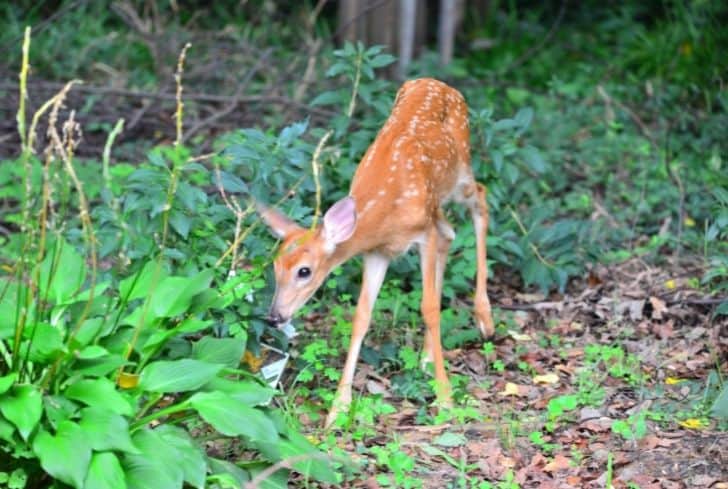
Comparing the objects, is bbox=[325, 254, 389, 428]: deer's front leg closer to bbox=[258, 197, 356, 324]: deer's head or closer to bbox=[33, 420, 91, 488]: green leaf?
bbox=[258, 197, 356, 324]: deer's head

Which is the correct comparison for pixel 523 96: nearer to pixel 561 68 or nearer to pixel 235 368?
pixel 561 68

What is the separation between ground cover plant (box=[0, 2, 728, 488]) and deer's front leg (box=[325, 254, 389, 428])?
10 cm

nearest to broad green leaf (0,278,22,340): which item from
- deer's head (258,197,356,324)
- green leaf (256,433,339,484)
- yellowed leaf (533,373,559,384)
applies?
green leaf (256,433,339,484)

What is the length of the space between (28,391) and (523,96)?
22.3ft

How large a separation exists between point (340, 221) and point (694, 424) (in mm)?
1668

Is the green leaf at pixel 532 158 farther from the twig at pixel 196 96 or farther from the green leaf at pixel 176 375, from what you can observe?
the green leaf at pixel 176 375

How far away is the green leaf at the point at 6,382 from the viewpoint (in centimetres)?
448

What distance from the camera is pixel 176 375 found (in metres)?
4.78

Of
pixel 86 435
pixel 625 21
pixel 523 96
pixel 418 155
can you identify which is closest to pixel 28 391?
pixel 86 435

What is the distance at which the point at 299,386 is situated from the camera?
613 cm

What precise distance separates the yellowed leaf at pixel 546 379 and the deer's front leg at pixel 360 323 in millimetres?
808

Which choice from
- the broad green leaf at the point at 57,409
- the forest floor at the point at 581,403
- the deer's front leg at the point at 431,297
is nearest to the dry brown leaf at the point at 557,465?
the forest floor at the point at 581,403

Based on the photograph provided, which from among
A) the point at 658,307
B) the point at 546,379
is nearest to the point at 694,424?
the point at 546,379

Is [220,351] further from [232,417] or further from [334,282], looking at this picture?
[334,282]
